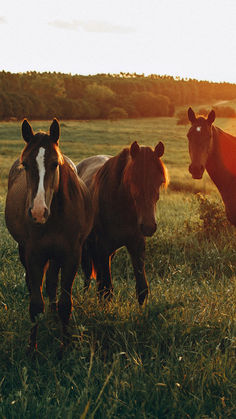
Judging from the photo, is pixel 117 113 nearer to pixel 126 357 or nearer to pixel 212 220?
pixel 212 220

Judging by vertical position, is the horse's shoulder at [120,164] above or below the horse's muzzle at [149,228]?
above

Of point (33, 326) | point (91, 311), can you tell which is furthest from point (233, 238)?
point (33, 326)

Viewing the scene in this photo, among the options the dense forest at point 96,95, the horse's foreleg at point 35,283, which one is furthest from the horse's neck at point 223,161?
the dense forest at point 96,95

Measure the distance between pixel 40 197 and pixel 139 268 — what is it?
179cm

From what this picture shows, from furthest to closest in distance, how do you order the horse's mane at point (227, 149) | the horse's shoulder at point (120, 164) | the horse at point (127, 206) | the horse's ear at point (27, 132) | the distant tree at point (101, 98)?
1. the distant tree at point (101, 98)
2. the horse's mane at point (227, 149)
3. the horse's shoulder at point (120, 164)
4. the horse at point (127, 206)
5. the horse's ear at point (27, 132)

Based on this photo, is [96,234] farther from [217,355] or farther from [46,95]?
[46,95]

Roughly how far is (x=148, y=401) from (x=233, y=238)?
4.73m

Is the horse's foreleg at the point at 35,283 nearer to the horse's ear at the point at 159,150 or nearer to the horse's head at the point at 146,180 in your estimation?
the horse's head at the point at 146,180

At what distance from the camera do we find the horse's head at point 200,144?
5387mm

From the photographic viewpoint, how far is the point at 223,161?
5.87 metres

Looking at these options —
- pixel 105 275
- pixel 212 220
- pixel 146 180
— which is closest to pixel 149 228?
pixel 146 180

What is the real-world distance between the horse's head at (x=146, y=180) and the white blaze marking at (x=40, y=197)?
0.97m

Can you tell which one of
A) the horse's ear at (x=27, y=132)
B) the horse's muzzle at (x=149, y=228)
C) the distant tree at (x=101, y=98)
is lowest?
the horse's muzzle at (x=149, y=228)

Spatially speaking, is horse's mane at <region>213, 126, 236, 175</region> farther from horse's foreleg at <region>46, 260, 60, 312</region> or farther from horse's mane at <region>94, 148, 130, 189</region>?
horse's foreleg at <region>46, 260, 60, 312</region>
